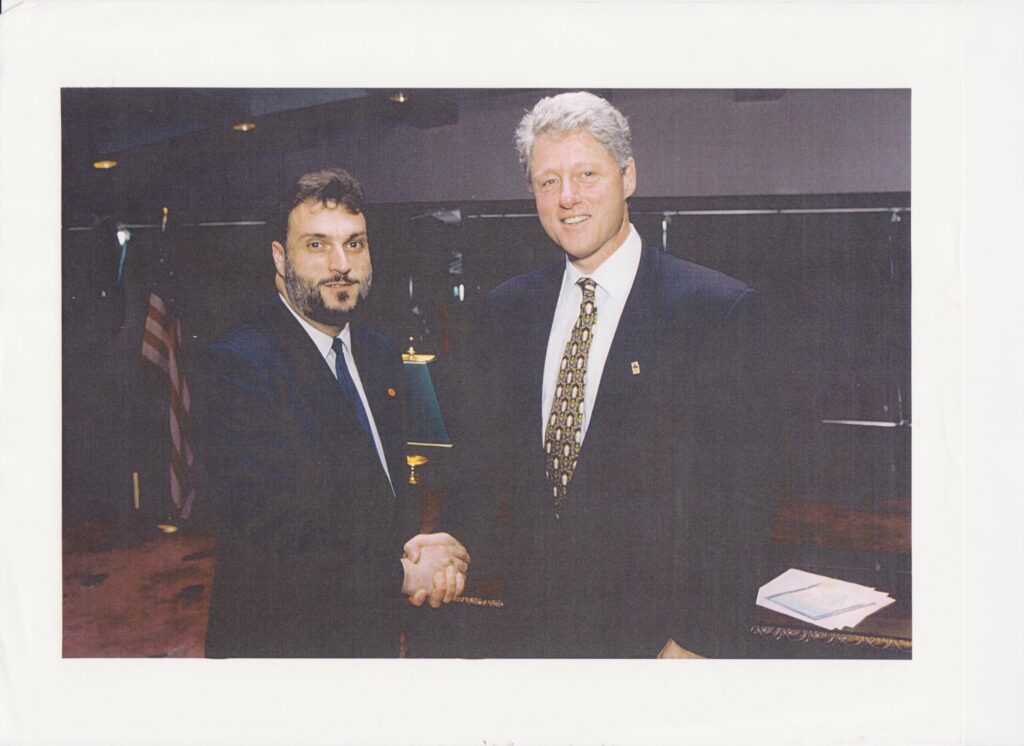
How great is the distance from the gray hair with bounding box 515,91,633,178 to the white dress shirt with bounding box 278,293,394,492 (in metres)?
0.70

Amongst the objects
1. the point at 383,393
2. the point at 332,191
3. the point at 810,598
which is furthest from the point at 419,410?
the point at 810,598

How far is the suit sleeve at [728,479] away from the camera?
217cm

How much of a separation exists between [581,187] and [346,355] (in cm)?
78

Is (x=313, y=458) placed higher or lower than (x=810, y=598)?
higher

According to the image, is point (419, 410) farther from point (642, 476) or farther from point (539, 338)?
point (642, 476)

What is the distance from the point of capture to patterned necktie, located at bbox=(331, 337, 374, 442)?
7.19 ft

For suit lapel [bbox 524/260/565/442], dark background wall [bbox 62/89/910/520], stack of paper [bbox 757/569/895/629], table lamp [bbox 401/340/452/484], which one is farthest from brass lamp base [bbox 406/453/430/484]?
stack of paper [bbox 757/569/895/629]

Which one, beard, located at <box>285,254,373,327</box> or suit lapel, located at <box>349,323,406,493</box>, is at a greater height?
beard, located at <box>285,254,373,327</box>

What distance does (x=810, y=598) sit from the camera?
217cm

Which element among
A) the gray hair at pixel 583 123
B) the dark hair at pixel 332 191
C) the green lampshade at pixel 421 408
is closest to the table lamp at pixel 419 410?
the green lampshade at pixel 421 408

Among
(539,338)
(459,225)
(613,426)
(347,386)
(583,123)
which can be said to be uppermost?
(583,123)

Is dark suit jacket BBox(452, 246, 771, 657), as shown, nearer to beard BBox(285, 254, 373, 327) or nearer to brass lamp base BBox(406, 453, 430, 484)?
brass lamp base BBox(406, 453, 430, 484)
